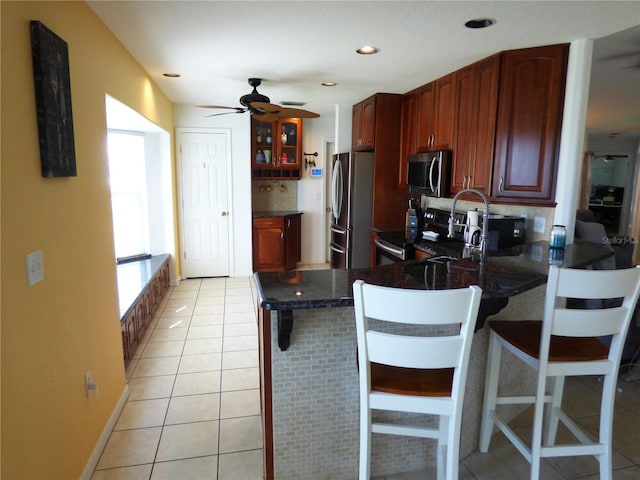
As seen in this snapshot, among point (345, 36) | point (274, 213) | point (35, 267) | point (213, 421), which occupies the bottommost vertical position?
point (213, 421)

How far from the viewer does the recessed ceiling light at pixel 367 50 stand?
278 cm

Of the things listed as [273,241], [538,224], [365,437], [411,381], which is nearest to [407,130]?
[538,224]

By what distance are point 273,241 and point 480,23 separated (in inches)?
158

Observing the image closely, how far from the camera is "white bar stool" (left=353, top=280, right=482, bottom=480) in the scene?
1309 millimetres

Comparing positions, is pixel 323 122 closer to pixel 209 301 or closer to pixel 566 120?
pixel 209 301

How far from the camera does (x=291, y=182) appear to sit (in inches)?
248

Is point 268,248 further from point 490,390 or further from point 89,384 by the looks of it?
point 490,390

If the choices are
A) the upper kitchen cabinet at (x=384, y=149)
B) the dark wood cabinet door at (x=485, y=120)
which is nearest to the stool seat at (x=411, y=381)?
the dark wood cabinet door at (x=485, y=120)

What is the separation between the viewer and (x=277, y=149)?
19.4 ft

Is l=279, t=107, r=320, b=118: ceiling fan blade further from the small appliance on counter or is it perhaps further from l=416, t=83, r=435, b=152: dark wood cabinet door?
the small appliance on counter

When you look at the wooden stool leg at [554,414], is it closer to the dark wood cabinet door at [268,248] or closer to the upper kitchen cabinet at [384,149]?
the upper kitchen cabinet at [384,149]

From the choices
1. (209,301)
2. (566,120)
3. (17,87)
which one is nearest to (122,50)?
(17,87)

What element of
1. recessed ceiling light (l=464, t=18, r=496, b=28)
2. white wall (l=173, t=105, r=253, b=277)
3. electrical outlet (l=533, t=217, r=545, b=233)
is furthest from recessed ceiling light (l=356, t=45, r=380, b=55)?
white wall (l=173, t=105, r=253, b=277)

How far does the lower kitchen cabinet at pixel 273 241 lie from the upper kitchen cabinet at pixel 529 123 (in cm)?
340
